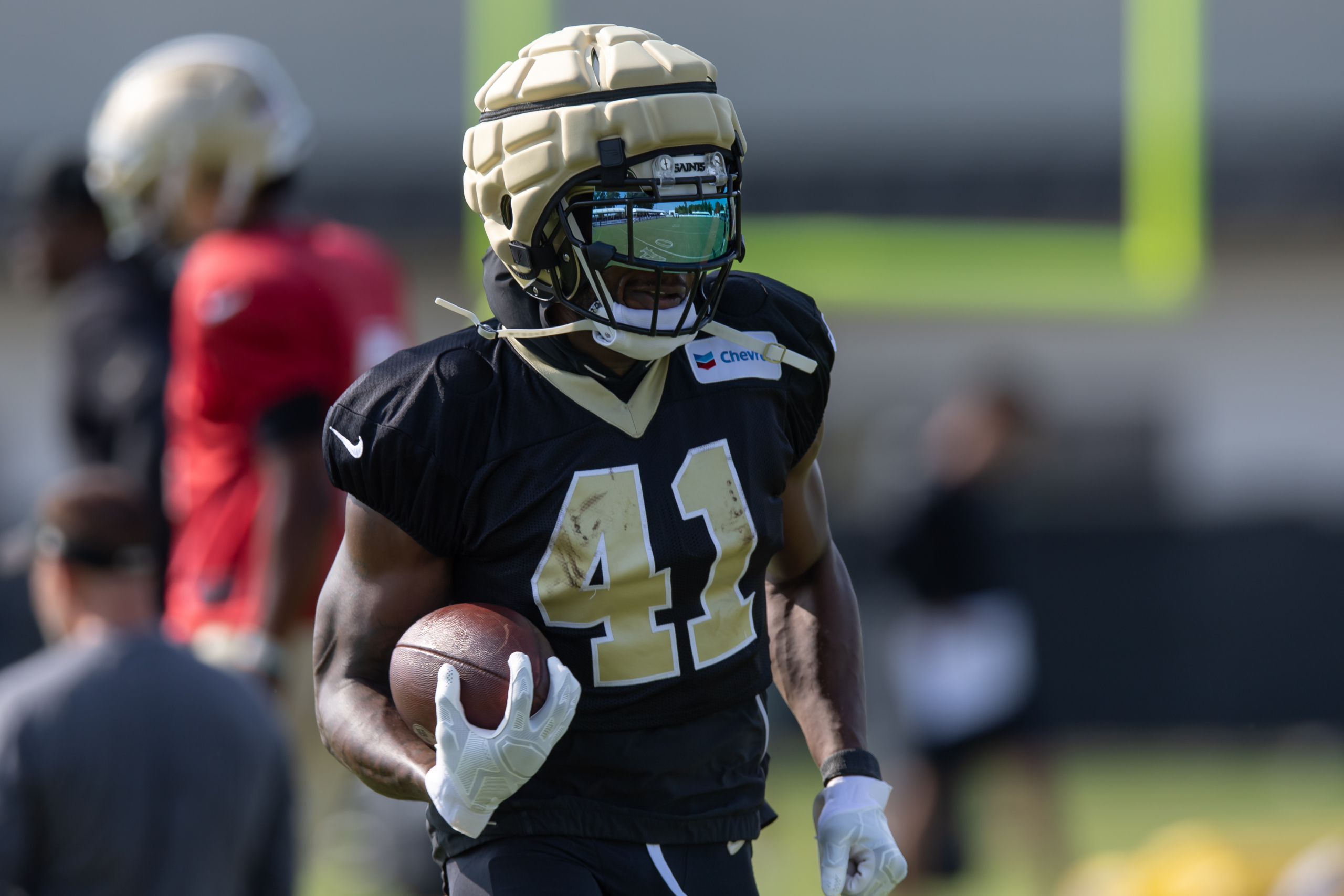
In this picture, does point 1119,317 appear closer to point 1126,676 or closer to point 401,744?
point 1126,676

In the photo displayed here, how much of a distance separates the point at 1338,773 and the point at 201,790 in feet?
27.4

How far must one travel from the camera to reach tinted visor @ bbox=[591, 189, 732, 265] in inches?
92.2

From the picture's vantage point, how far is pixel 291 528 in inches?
159

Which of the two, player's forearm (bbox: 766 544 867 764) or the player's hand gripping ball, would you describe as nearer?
the player's hand gripping ball

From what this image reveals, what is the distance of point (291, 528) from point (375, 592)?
5.72 ft

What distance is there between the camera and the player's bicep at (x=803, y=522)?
8.64 feet

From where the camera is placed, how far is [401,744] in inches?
89.4

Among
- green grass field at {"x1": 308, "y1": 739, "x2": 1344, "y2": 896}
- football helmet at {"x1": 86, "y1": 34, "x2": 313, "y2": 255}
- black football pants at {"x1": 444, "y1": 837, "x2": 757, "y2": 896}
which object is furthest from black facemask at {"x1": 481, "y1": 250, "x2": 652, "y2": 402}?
green grass field at {"x1": 308, "y1": 739, "x2": 1344, "y2": 896}

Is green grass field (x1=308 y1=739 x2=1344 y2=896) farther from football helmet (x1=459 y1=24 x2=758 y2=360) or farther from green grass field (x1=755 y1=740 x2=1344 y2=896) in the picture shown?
football helmet (x1=459 y1=24 x2=758 y2=360)

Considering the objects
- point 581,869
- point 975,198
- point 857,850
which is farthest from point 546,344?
point 975,198

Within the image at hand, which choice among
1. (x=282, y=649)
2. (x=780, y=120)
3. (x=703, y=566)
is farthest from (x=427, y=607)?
(x=780, y=120)

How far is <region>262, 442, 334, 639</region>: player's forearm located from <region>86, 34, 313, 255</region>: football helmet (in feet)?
2.30

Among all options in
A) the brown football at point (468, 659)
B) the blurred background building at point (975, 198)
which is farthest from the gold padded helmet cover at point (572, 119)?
the blurred background building at point (975, 198)

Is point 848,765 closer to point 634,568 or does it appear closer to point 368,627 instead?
point 634,568
